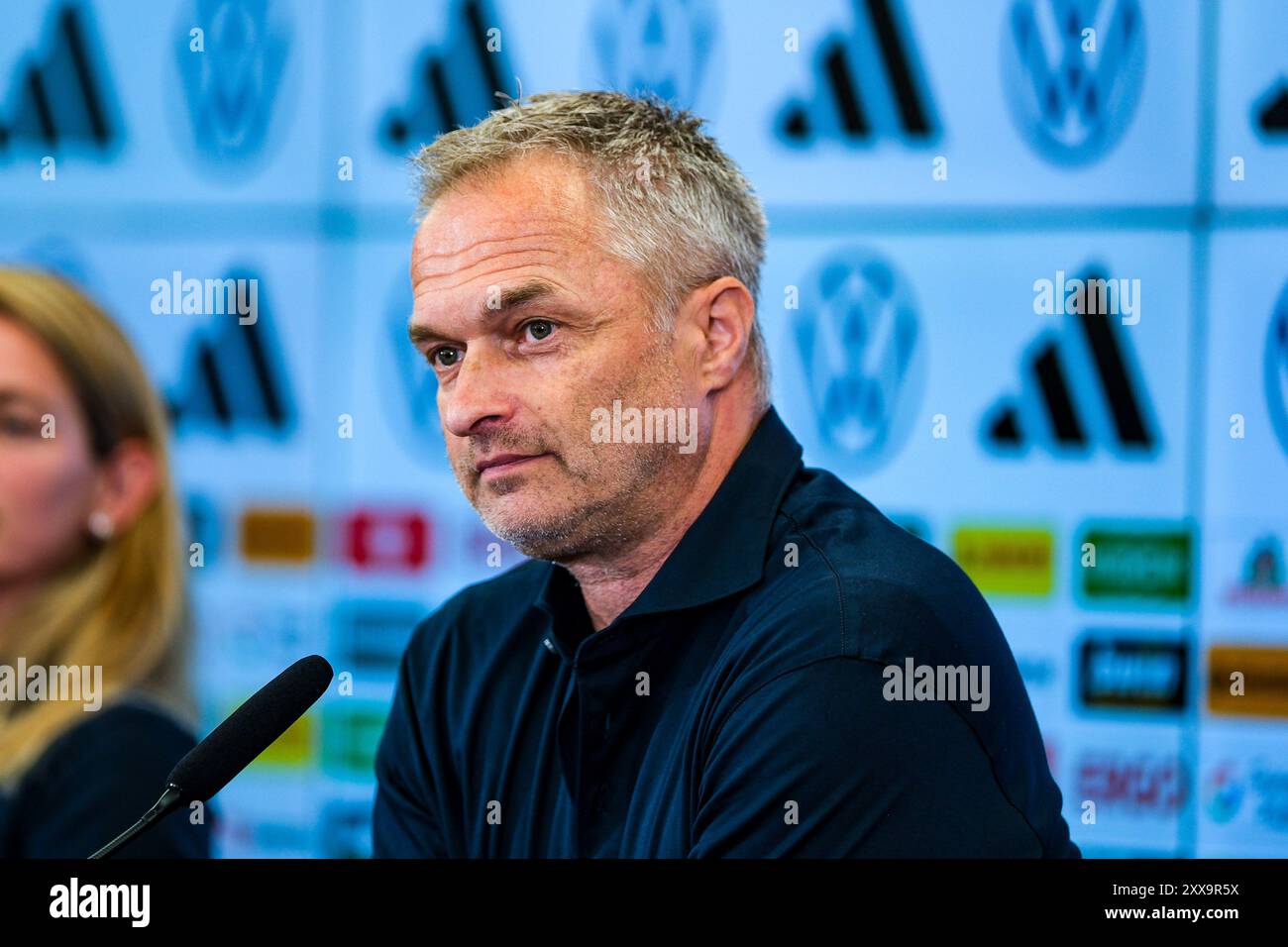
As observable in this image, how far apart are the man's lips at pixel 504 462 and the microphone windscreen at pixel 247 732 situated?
29 cm

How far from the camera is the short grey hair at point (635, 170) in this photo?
1.39 m

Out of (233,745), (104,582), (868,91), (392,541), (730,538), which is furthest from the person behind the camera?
(392,541)

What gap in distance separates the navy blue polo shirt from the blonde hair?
19.1 inches

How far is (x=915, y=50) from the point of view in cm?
232

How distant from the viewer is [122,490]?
1849 mm

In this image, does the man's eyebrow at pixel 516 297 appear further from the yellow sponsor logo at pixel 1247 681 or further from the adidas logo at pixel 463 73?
the yellow sponsor logo at pixel 1247 681

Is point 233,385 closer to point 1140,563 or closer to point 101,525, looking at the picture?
point 101,525

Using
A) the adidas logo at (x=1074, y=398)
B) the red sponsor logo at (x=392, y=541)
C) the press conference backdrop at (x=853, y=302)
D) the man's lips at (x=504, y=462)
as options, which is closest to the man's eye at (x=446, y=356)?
the man's lips at (x=504, y=462)

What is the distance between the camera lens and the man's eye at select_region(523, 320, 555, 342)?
137 centimetres

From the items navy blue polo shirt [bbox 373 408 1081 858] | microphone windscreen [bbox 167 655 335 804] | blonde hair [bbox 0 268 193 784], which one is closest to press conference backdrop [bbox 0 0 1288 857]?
blonde hair [bbox 0 268 193 784]

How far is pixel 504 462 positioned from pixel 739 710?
15.1 inches

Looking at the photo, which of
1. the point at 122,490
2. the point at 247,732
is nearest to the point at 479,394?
the point at 247,732

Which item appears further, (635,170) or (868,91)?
(868,91)
